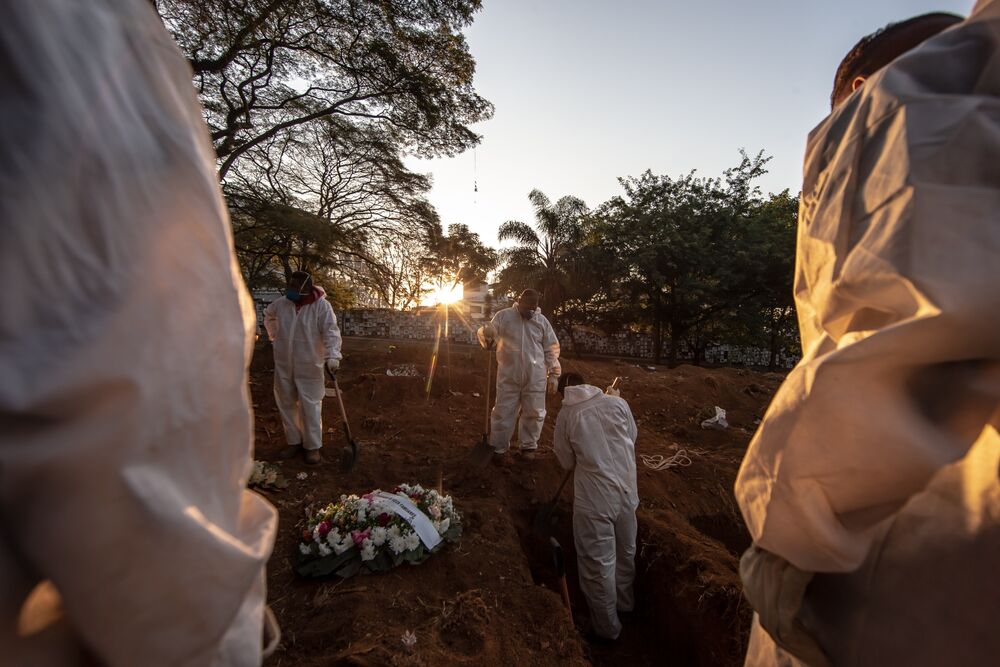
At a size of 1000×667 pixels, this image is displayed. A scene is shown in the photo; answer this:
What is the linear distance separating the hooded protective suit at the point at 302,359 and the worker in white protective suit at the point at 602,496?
3.22 metres

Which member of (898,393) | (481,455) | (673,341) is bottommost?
(481,455)

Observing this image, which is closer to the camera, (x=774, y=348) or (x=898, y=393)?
(x=898, y=393)

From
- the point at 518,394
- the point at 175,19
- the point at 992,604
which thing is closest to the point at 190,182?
the point at 992,604

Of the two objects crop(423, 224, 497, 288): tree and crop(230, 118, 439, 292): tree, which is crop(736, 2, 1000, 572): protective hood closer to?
crop(230, 118, 439, 292): tree

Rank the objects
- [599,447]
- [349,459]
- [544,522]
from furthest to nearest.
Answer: [349,459] < [544,522] < [599,447]

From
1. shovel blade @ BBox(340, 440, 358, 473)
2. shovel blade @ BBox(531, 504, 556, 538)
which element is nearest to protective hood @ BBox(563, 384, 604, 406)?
shovel blade @ BBox(531, 504, 556, 538)

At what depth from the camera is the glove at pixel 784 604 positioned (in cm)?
81

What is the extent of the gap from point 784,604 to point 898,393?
0.51 meters

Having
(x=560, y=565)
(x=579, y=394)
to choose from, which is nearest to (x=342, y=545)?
(x=560, y=565)

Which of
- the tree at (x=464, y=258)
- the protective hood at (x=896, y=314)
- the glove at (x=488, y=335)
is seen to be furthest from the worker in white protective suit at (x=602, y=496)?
the tree at (x=464, y=258)

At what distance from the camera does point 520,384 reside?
6098 mm

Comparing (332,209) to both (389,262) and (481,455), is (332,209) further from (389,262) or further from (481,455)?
(481,455)

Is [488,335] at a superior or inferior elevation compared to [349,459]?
superior

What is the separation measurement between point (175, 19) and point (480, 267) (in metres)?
23.0
